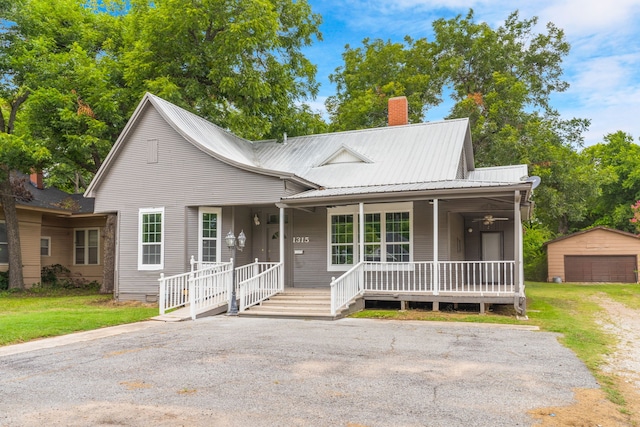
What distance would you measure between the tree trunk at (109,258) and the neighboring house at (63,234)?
2367mm


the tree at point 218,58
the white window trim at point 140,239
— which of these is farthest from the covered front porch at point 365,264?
the tree at point 218,58

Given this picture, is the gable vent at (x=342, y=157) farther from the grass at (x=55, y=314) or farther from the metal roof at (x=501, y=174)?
the grass at (x=55, y=314)

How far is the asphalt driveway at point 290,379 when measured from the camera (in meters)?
4.77

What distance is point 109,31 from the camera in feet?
70.1

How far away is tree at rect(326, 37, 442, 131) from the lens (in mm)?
26969

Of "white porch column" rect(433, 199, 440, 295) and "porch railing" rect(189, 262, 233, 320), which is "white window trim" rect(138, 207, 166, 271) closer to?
"porch railing" rect(189, 262, 233, 320)

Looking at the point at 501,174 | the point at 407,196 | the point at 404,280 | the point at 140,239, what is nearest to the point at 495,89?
the point at 501,174

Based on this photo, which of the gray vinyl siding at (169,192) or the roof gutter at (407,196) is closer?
the roof gutter at (407,196)

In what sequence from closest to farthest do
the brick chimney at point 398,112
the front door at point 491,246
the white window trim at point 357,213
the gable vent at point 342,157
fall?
the white window trim at point 357,213 < the gable vent at point 342,157 < the front door at point 491,246 < the brick chimney at point 398,112

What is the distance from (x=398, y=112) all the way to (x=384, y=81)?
9562 millimetres

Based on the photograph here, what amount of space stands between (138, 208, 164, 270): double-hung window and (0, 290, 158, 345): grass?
130 centimetres

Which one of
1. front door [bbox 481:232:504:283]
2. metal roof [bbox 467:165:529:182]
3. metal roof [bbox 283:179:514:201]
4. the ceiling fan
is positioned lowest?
front door [bbox 481:232:504:283]

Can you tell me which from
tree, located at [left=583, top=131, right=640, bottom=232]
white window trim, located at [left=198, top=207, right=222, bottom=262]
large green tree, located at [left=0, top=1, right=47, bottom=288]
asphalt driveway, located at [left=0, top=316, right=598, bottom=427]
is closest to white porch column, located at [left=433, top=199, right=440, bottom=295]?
asphalt driveway, located at [left=0, top=316, right=598, bottom=427]

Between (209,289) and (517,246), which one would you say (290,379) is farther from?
(517,246)
